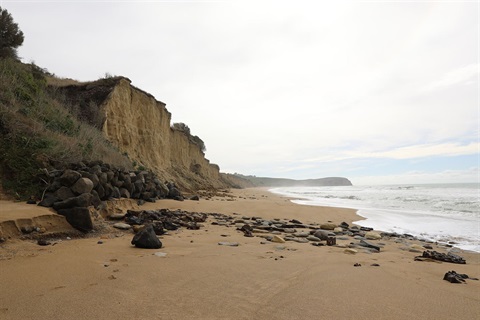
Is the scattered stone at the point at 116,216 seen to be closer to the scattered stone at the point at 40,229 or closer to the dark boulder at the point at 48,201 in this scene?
the dark boulder at the point at 48,201

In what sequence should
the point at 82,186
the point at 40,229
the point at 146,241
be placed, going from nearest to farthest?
the point at 146,241
the point at 40,229
the point at 82,186

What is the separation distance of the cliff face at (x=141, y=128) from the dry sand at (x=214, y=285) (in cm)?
1275

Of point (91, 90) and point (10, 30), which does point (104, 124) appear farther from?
point (10, 30)

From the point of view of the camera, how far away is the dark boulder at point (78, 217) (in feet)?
15.8

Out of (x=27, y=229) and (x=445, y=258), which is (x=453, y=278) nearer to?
Answer: (x=445, y=258)

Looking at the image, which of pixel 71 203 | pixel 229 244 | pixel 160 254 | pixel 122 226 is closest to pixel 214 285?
pixel 160 254

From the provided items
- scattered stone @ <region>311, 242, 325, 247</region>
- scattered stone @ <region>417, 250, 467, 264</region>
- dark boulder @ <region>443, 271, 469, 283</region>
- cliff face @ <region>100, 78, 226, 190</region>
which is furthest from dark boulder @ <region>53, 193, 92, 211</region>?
cliff face @ <region>100, 78, 226, 190</region>

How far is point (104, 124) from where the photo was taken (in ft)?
48.6

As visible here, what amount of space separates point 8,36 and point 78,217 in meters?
14.2

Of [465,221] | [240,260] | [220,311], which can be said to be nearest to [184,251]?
[240,260]

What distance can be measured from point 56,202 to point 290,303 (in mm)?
4696

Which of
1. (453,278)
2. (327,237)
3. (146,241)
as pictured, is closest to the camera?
(453,278)

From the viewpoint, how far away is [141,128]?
2009 cm

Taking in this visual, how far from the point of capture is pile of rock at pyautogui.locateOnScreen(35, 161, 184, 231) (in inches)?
193
